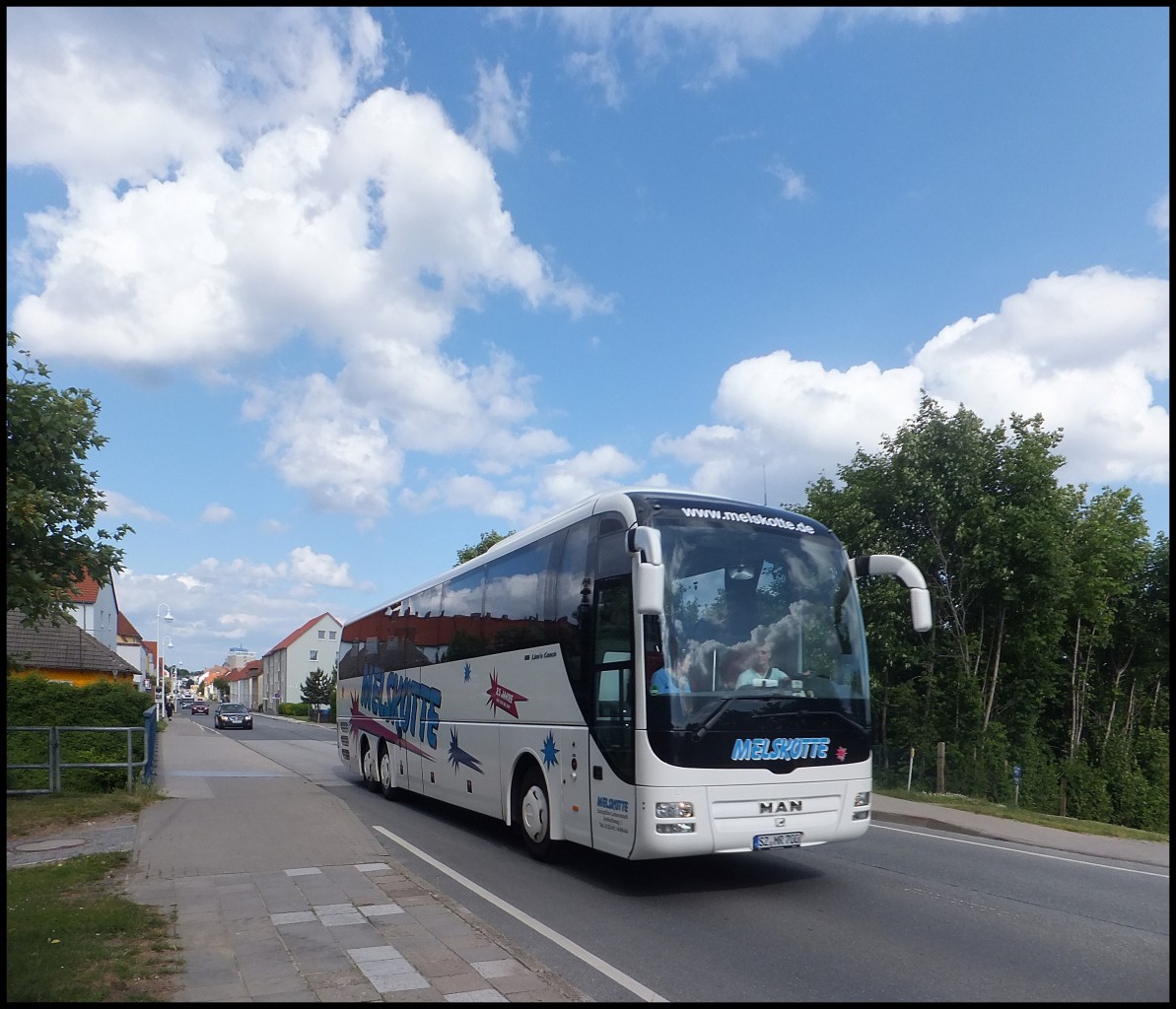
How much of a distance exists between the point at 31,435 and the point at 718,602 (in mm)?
12251

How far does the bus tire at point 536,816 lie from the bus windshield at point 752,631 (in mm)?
2660

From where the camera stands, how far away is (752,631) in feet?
28.0

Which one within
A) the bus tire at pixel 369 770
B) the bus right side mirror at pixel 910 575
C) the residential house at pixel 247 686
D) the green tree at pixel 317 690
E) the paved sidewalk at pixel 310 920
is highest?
the bus right side mirror at pixel 910 575

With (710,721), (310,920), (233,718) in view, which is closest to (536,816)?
(710,721)

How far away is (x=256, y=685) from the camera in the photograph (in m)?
144

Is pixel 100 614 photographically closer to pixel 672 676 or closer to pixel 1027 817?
pixel 1027 817

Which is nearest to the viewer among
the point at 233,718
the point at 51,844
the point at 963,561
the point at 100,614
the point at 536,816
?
the point at 536,816

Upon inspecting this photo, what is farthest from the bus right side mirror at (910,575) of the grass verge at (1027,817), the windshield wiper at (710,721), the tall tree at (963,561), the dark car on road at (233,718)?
the dark car on road at (233,718)

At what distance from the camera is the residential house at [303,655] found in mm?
114000

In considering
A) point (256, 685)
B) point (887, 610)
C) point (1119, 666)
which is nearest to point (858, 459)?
point (887, 610)

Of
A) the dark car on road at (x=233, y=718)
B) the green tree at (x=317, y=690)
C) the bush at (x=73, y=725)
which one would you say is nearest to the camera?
the bush at (x=73, y=725)

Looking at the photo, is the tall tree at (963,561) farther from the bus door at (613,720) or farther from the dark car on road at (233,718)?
the dark car on road at (233,718)

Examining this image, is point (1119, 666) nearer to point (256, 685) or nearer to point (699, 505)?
point (699, 505)

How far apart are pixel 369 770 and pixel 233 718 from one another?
39.0 meters
